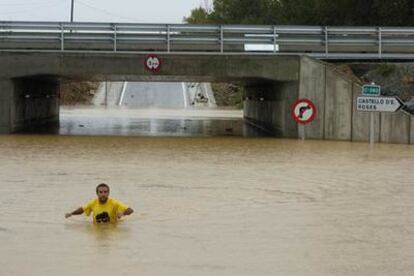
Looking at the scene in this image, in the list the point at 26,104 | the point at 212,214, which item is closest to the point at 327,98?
the point at 26,104

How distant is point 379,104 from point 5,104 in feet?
43.9

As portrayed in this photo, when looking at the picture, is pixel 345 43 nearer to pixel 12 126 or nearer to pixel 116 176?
pixel 12 126

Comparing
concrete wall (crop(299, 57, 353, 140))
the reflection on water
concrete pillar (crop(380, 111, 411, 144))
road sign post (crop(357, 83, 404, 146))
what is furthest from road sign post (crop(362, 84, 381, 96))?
the reflection on water

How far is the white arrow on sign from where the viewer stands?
25.0 m

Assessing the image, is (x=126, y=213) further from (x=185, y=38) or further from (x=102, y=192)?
(x=185, y=38)

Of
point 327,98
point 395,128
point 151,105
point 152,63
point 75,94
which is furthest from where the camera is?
point 75,94

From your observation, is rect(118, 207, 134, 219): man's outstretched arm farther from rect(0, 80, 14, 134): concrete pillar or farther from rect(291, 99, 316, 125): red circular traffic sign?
rect(0, 80, 14, 134): concrete pillar

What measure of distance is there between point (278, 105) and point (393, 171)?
14.5 metres

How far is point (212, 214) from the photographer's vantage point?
1214 centimetres

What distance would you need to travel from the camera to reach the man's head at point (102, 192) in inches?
438

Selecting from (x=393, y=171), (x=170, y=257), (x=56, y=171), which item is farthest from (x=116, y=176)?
(x=170, y=257)

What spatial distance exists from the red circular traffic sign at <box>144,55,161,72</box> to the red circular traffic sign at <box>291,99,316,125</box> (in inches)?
202

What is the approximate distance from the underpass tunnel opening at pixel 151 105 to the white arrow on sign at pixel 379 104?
767 cm

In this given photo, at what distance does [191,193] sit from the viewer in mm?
14352
